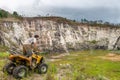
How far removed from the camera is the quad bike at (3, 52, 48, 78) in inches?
757

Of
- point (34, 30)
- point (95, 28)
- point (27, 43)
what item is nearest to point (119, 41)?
point (95, 28)

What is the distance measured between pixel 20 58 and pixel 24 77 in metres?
1.13

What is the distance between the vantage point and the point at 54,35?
3875 inches

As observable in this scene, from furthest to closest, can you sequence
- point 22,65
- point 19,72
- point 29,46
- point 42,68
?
point 42,68 → point 22,65 → point 29,46 → point 19,72

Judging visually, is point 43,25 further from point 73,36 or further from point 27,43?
point 27,43

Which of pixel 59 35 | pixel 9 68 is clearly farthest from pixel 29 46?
pixel 59 35

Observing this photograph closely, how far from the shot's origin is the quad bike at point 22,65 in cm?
1923

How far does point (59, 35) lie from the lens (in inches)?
3942

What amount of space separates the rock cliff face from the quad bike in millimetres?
57729

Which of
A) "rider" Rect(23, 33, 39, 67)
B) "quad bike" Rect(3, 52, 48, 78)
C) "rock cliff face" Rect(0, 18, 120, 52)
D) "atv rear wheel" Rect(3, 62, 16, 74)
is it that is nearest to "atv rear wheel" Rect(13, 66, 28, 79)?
"quad bike" Rect(3, 52, 48, 78)

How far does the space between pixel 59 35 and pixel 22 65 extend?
3169 inches

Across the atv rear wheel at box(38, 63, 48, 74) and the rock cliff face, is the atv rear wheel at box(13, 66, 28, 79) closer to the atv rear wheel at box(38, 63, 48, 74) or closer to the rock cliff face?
the atv rear wheel at box(38, 63, 48, 74)

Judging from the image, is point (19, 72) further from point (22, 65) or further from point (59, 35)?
point (59, 35)

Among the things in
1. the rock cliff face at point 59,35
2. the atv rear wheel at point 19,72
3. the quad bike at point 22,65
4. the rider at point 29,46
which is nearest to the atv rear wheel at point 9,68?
the quad bike at point 22,65
